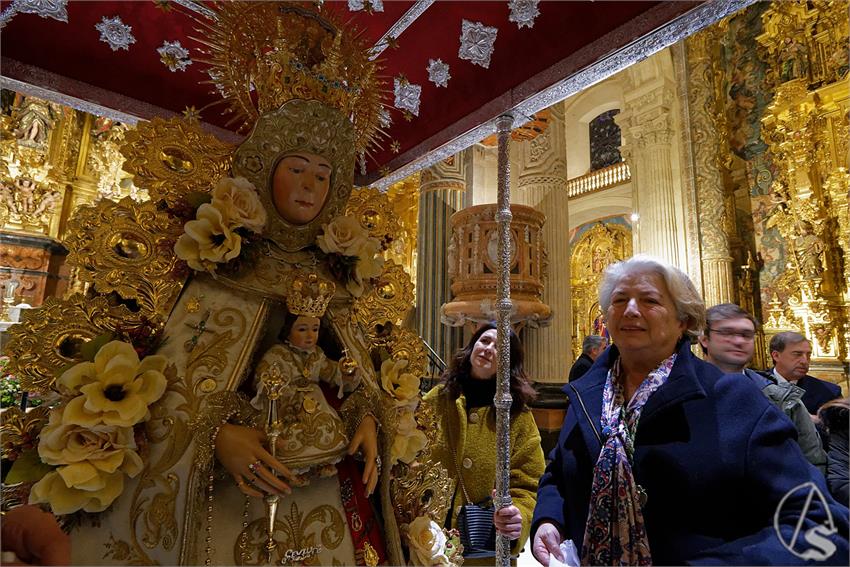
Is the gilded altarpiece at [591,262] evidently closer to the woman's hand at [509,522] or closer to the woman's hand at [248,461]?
the woman's hand at [509,522]

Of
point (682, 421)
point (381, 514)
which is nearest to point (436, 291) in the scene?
point (381, 514)

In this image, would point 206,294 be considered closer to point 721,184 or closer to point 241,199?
point 241,199

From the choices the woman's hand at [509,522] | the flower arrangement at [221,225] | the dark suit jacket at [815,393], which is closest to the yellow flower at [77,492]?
the flower arrangement at [221,225]

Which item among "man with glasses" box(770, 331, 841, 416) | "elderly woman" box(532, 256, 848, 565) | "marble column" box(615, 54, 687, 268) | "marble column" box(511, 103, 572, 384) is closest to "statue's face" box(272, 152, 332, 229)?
"elderly woman" box(532, 256, 848, 565)

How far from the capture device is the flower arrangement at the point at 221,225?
4.82 ft

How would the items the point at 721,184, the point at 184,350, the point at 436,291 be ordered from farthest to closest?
the point at 721,184, the point at 436,291, the point at 184,350

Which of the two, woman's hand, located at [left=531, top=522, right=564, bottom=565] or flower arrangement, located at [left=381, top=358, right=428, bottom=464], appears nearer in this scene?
woman's hand, located at [left=531, top=522, right=564, bottom=565]

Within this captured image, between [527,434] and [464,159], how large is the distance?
15.9 feet

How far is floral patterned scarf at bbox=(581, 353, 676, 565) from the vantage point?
1.18 meters

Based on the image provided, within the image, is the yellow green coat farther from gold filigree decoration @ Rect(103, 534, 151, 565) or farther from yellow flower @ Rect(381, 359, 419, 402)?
gold filigree decoration @ Rect(103, 534, 151, 565)

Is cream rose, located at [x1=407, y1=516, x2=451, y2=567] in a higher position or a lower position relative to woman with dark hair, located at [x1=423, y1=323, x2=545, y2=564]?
lower

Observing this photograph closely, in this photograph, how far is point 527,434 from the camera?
89.7 inches

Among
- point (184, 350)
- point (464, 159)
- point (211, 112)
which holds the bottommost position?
point (184, 350)

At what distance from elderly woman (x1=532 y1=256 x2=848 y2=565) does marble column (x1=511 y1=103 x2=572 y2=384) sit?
4050mm
